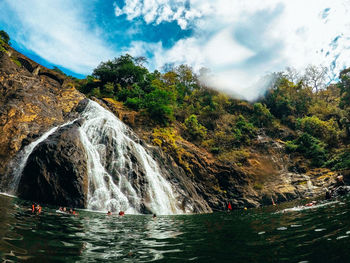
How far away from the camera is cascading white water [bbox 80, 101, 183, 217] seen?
14789 millimetres

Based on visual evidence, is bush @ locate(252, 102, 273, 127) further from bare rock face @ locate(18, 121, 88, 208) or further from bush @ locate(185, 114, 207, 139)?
bare rock face @ locate(18, 121, 88, 208)

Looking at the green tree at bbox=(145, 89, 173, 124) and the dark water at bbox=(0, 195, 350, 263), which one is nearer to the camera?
the dark water at bbox=(0, 195, 350, 263)

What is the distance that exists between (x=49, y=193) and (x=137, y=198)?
5.86 meters

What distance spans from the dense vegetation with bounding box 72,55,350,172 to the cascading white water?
787 centimetres

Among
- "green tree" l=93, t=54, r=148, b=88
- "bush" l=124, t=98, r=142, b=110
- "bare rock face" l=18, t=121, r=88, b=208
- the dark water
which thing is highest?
"green tree" l=93, t=54, r=148, b=88

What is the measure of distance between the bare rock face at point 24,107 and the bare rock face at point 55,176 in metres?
2.49

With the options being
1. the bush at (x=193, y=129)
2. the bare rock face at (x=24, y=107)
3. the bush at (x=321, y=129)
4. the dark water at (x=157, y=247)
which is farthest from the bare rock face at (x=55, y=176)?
the bush at (x=321, y=129)

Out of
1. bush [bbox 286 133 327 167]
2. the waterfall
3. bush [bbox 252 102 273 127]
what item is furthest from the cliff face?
bush [bbox 252 102 273 127]

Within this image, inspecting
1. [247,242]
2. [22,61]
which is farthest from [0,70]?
[247,242]

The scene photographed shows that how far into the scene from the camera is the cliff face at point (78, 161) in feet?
46.0

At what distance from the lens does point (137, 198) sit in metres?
16.3

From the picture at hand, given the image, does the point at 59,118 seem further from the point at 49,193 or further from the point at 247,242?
the point at 247,242

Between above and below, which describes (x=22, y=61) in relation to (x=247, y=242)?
above

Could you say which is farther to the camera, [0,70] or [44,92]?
[44,92]
